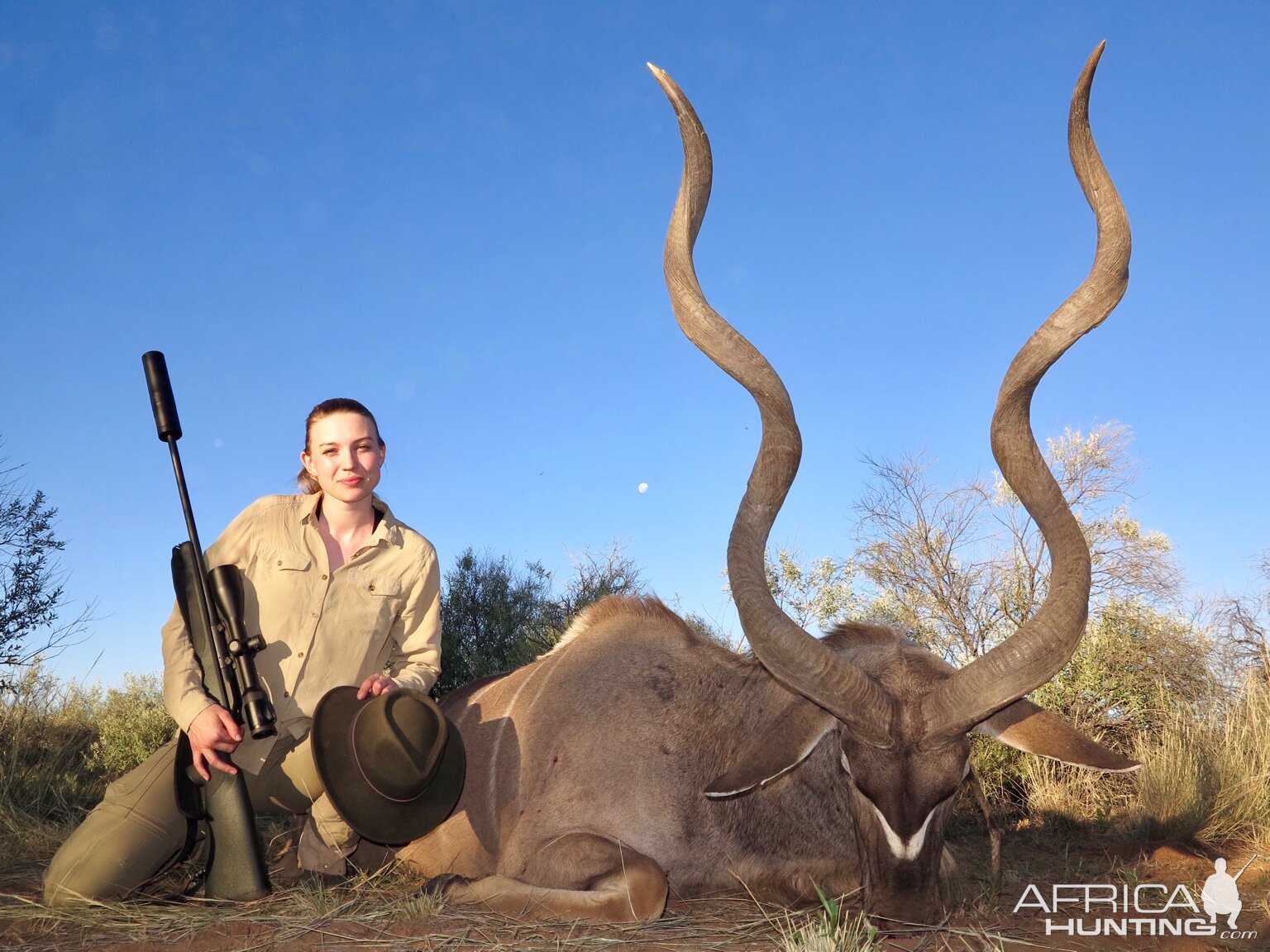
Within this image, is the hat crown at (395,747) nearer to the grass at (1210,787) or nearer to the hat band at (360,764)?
the hat band at (360,764)

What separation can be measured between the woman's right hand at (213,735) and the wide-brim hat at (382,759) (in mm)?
324

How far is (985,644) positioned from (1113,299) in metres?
5.26

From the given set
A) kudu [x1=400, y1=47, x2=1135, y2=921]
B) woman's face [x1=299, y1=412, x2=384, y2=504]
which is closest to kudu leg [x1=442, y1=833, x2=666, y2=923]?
kudu [x1=400, y1=47, x2=1135, y2=921]

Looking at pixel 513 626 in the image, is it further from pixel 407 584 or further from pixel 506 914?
pixel 506 914

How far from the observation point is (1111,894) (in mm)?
4398

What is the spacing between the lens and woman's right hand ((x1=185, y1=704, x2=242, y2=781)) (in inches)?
147

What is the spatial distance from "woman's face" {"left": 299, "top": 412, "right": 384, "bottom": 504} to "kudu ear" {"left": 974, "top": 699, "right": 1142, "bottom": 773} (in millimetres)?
2725

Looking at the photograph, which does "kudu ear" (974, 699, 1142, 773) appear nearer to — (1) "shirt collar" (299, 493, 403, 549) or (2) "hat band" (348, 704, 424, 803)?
(2) "hat band" (348, 704, 424, 803)

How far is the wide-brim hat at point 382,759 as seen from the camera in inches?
148

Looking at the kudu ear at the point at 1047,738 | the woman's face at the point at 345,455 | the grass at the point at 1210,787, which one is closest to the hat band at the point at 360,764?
the woman's face at the point at 345,455

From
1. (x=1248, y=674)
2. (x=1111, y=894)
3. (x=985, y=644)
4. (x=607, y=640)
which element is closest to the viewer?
(x=1111, y=894)

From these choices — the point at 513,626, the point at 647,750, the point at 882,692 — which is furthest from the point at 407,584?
the point at 513,626

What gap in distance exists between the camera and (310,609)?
4.23m

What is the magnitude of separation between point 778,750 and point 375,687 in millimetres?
1617
